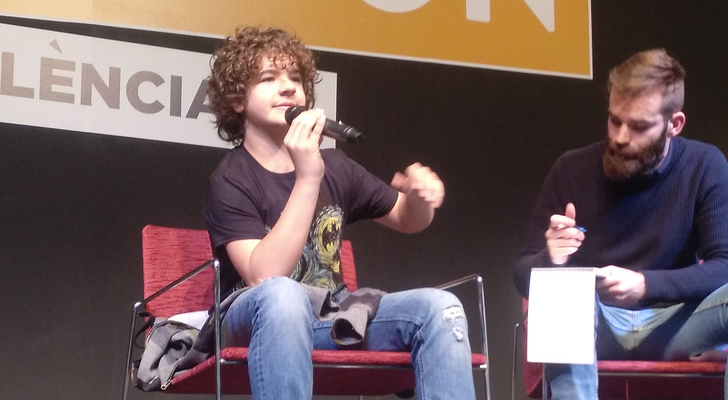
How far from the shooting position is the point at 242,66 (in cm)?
218

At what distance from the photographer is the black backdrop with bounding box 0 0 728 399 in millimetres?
2699

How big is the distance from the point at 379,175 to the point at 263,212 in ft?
3.84

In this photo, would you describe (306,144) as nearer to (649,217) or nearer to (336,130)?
(336,130)

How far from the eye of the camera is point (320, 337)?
5.99ft

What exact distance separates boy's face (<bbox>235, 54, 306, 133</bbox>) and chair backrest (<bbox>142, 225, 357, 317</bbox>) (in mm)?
346

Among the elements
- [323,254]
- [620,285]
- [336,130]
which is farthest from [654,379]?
[336,130]

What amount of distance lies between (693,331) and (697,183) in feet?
1.22

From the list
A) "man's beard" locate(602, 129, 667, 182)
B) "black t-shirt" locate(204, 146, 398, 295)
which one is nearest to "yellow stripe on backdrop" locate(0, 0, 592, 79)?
"black t-shirt" locate(204, 146, 398, 295)

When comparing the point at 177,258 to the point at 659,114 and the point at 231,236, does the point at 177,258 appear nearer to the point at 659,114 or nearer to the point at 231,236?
the point at 231,236

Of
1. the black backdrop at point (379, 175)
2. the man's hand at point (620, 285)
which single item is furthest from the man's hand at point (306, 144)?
the black backdrop at point (379, 175)

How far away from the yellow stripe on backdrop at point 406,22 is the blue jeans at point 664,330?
1.50m

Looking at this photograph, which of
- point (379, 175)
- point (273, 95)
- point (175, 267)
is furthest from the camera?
point (379, 175)

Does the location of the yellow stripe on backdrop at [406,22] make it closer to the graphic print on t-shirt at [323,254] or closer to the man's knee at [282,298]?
the graphic print on t-shirt at [323,254]

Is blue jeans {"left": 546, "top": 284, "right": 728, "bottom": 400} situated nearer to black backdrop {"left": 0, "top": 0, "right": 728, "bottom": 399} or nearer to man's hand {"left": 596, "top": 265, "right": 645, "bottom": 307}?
man's hand {"left": 596, "top": 265, "right": 645, "bottom": 307}
